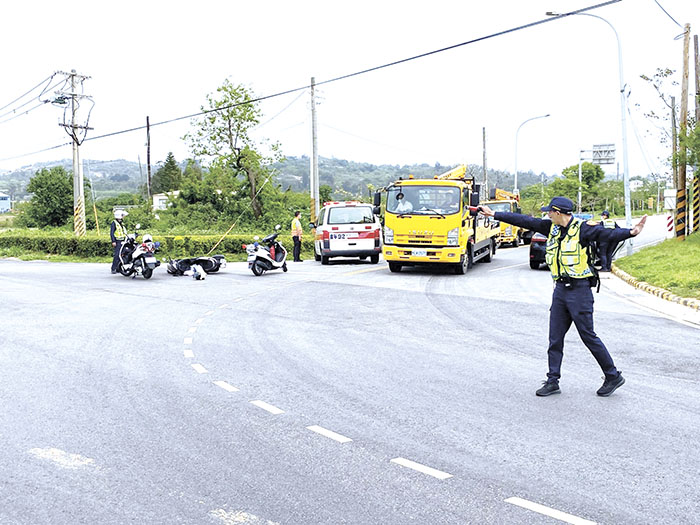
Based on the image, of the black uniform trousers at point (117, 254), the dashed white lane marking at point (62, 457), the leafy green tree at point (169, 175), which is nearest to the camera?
the dashed white lane marking at point (62, 457)

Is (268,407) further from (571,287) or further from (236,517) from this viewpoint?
(571,287)

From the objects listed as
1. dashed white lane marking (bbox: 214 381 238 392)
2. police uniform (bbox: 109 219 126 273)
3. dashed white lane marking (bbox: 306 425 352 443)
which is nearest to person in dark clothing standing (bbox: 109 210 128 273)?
police uniform (bbox: 109 219 126 273)

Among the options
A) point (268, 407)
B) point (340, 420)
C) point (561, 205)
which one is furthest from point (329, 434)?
point (561, 205)

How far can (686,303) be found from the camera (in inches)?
522

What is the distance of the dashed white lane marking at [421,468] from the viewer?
4.71 meters

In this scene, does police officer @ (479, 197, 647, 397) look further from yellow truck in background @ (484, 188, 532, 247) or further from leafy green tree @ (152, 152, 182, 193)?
leafy green tree @ (152, 152, 182, 193)

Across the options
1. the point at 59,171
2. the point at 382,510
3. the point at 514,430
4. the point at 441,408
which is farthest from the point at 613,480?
the point at 59,171

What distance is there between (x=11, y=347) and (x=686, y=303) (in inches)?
438

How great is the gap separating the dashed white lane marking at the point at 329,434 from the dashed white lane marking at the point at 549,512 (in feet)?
5.00

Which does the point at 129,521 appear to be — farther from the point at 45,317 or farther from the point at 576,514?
the point at 45,317

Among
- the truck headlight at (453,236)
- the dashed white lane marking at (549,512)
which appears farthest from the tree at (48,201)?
the dashed white lane marking at (549,512)

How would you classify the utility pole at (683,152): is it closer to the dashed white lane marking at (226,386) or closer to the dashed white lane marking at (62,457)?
the dashed white lane marking at (226,386)

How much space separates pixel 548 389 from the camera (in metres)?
6.80

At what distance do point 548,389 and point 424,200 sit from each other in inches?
501
